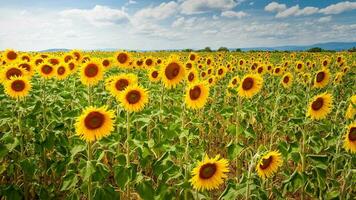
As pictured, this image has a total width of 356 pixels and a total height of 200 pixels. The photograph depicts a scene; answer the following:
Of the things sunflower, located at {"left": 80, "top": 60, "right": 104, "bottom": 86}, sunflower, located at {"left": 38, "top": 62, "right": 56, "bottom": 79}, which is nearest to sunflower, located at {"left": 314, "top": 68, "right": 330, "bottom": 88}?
sunflower, located at {"left": 80, "top": 60, "right": 104, "bottom": 86}

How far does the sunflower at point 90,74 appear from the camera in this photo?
22.9ft


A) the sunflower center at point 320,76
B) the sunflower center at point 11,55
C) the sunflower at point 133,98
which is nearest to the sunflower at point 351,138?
the sunflower at point 133,98

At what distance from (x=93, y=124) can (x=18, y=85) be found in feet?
7.73

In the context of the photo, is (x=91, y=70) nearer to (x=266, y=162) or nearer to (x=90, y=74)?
(x=90, y=74)

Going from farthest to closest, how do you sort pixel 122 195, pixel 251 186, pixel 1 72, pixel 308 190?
pixel 1 72, pixel 122 195, pixel 308 190, pixel 251 186

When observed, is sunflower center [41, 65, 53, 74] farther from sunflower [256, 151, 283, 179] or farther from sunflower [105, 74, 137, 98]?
sunflower [256, 151, 283, 179]

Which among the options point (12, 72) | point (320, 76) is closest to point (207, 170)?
point (320, 76)

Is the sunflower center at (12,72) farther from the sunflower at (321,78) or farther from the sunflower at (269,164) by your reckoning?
the sunflower at (321,78)

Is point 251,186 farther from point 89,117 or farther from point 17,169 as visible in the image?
point 17,169

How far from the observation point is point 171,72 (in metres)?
6.98

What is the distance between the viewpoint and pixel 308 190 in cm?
555

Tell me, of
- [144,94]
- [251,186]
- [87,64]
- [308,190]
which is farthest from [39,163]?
[308,190]

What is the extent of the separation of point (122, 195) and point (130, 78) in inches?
74.8

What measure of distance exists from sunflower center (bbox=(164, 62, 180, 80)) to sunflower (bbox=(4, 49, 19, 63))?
205 inches
